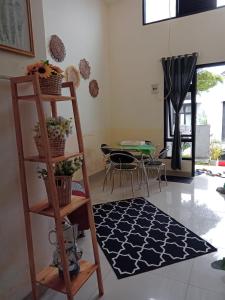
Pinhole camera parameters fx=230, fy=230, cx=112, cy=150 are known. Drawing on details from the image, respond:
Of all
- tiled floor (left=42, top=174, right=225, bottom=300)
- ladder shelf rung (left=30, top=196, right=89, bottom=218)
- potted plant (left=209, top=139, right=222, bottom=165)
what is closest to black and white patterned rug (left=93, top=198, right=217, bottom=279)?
tiled floor (left=42, top=174, right=225, bottom=300)

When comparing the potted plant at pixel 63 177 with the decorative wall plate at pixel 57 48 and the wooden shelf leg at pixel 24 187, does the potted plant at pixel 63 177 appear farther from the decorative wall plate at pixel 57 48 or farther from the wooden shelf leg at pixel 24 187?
the decorative wall plate at pixel 57 48

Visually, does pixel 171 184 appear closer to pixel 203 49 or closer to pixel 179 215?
pixel 179 215

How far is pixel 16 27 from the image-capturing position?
143 centimetres

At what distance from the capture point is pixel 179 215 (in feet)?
9.92

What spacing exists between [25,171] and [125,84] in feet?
13.5

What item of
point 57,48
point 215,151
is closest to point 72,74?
point 57,48

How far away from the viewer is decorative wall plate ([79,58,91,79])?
4.35 metres

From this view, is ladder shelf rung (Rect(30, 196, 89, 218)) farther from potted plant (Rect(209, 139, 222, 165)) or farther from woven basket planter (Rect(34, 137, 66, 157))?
potted plant (Rect(209, 139, 222, 165))

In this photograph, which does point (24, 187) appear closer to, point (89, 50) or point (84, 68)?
point (84, 68)

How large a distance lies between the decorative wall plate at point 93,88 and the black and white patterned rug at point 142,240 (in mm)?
2472

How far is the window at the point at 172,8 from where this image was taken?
431 cm

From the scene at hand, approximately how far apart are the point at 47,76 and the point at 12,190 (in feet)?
2.48

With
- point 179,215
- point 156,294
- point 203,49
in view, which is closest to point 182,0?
point 203,49

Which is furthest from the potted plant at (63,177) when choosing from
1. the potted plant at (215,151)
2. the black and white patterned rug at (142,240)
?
the potted plant at (215,151)
